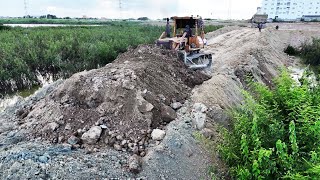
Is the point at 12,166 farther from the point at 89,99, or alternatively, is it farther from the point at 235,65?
the point at 235,65

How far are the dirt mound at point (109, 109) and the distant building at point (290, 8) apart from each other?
3409 inches

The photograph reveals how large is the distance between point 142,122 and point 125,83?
131 cm

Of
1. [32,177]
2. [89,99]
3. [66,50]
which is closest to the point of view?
[32,177]

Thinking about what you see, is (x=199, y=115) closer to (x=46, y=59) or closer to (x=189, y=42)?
(x=189, y=42)

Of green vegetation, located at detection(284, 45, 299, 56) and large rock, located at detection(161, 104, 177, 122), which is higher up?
large rock, located at detection(161, 104, 177, 122)

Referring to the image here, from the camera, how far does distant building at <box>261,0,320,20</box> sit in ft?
278

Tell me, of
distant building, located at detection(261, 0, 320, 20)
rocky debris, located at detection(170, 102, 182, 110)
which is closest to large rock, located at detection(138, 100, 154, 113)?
rocky debris, located at detection(170, 102, 182, 110)

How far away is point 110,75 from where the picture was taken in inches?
300

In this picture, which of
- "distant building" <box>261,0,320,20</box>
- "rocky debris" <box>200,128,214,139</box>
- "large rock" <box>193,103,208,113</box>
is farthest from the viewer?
"distant building" <box>261,0,320,20</box>

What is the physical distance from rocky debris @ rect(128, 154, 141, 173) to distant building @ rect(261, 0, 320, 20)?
89023 mm

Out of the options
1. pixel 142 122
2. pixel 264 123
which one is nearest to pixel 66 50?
pixel 142 122

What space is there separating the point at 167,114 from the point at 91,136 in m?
1.89

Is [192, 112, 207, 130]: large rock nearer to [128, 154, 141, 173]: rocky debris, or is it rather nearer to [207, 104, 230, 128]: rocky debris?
[207, 104, 230, 128]: rocky debris

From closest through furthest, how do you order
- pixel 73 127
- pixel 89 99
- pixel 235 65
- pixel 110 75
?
pixel 73 127
pixel 89 99
pixel 110 75
pixel 235 65
